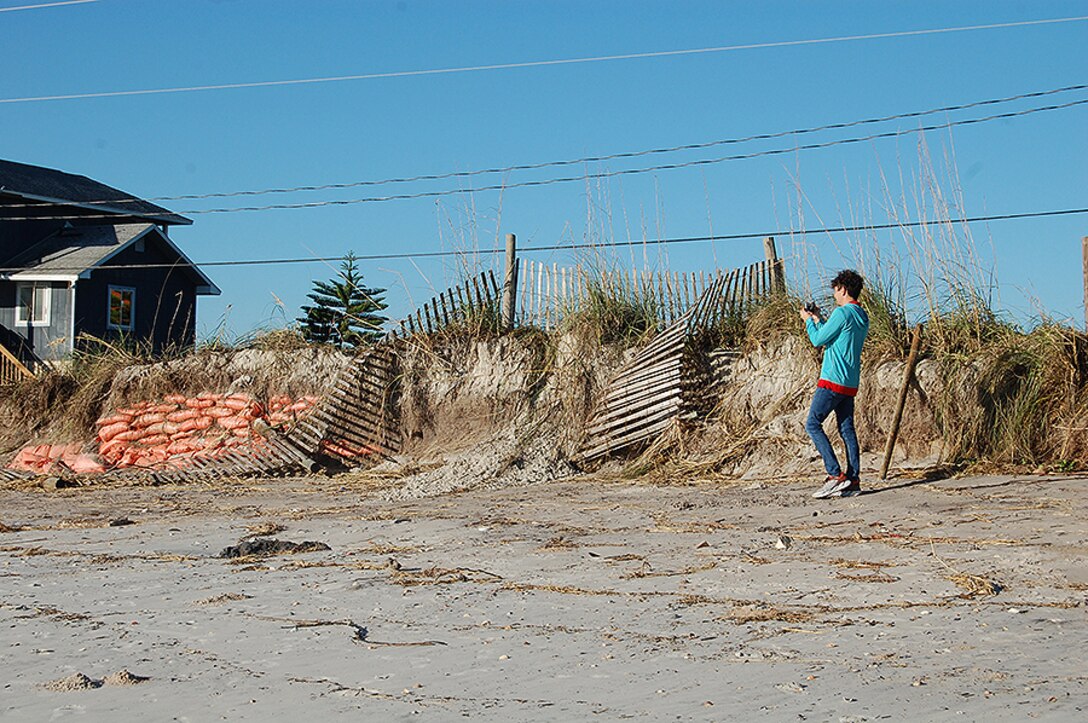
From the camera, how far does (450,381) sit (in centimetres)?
1362

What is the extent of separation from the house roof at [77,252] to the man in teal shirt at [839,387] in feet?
80.5

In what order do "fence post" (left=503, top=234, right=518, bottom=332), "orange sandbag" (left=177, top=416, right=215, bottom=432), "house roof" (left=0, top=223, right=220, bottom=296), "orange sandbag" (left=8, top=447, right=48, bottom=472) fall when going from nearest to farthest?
"fence post" (left=503, top=234, right=518, bottom=332)
"orange sandbag" (left=177, top=416, right=215, bottom=432)
"orange sandbag" (left=8, top=447, right=48, bottom=472)
"house roof" (left=0, top=223, right=220, bottom=296)

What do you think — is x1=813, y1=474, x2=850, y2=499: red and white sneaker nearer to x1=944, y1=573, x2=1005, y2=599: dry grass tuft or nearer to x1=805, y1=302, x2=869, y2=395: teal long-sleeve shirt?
x1=805, y1=302, x2=869, y2=395: teal long-sleeve shirt

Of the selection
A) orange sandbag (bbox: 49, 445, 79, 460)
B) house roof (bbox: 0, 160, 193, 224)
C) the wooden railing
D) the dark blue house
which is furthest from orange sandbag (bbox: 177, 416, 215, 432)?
house roof (bbox: 0, 160, 193, 224)

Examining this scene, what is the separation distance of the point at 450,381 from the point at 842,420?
5853 mm

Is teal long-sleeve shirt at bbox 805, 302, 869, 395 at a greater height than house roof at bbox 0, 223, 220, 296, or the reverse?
house roof at bbox 0, 223, 220, 296

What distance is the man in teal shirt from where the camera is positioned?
869cm

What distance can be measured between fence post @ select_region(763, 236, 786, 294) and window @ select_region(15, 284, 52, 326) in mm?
25043

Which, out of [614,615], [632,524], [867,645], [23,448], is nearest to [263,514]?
[632,524]

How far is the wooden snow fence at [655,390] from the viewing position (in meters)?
11.6

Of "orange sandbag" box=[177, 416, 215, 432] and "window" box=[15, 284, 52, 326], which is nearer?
"orange sandbag" box=[177, 416, 215, 432]

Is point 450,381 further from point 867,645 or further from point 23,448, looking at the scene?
point 867,645

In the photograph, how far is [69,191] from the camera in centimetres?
3566

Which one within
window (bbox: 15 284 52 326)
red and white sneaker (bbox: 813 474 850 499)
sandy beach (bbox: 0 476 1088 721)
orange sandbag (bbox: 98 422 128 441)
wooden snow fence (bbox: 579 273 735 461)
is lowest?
sandy beach (bbox: 0 476 1088 721)
